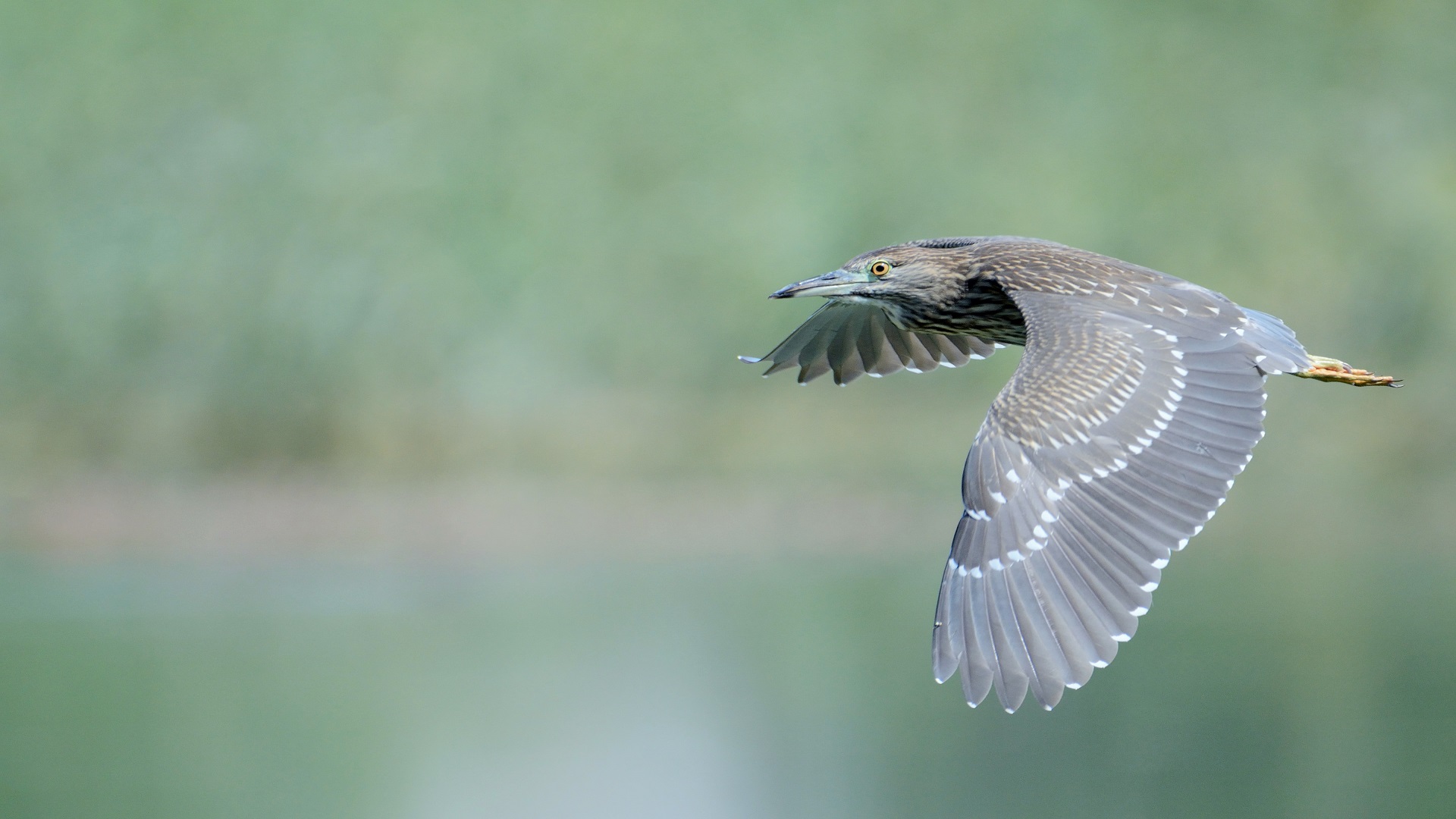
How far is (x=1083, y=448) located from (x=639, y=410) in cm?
1907

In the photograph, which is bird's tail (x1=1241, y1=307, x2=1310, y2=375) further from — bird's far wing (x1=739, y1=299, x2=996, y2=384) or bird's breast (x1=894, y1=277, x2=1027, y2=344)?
bird's far wing (x1=739, y1=299, x2=996, y2=384)

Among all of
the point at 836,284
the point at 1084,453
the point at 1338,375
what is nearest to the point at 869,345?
the point at 836,284

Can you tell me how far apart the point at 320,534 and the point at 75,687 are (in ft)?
17.0

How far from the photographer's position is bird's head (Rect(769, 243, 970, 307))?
7188 millimetres

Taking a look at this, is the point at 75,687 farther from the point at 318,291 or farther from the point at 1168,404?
the point at 1168,404

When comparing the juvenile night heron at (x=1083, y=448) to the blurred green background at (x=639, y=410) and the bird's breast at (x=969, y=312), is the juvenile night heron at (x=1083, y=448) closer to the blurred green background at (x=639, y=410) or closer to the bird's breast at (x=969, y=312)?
the bird's breast at (x=969, y=312)

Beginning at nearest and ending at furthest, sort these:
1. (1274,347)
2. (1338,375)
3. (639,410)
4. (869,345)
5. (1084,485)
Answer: (1084,485)
(1274,347)
(1338,375)
(869,345)
(639,410)

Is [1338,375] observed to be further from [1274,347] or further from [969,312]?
[969,312]

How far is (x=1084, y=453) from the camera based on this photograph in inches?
233

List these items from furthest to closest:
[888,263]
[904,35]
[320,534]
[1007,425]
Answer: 1. [904,35]
2. [320,534]
3. [888,263]
4. [1007,425]

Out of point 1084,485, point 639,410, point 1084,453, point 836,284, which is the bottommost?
point 639,410

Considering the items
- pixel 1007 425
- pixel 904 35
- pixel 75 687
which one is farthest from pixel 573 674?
pixel 904 35

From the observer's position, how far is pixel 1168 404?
6078 mm

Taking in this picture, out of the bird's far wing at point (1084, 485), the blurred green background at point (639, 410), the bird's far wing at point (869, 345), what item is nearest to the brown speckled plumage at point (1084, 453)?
the bird's far wing at point (1084, 485)
